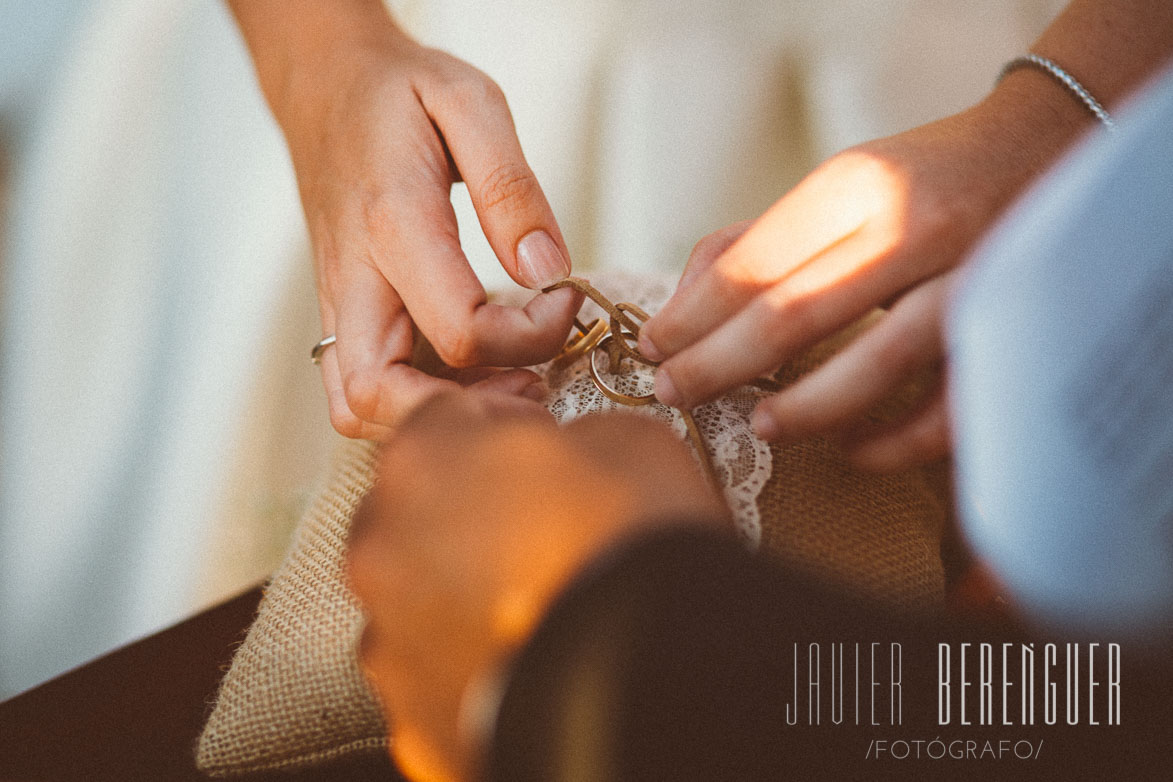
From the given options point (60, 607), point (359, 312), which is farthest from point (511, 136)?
point (60, 607)

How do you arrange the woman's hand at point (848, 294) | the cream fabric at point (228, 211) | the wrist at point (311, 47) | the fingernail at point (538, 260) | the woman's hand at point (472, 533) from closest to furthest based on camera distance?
the woman's hand at point (472, 533), the woman's hand at point (848, 294), the fingernail at point (538, 260), the wrist at point (311, 47), the cream fabric at point (228, 211)

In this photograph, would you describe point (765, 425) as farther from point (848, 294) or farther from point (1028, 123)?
point (1028, 123)

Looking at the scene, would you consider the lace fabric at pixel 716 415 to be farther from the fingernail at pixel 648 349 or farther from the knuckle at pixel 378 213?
the knuckle at pixel 378 213

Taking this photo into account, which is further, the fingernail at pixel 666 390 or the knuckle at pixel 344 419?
the knuckle at pixel 344 419

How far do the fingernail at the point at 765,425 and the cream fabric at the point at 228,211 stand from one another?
0.56 meters

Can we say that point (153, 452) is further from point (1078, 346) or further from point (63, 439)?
point (1078, 346)

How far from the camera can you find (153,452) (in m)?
1.03

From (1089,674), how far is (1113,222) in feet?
0.71

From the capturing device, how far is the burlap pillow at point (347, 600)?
1.42ft

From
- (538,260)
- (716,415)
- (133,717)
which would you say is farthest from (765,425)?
(133,717)

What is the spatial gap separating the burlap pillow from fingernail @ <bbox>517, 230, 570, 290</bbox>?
0.64 ft

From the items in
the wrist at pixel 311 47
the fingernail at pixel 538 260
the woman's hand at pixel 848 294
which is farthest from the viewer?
the wrist at pixel 311 47

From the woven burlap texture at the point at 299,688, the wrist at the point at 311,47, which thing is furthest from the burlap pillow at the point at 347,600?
the wrist at the point at 311,47

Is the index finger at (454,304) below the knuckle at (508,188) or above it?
below
